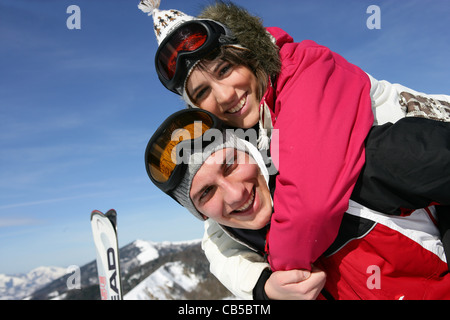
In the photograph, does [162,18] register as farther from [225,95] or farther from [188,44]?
[225,95]

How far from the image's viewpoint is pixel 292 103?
1790mm

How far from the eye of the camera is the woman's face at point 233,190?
6.42 feet

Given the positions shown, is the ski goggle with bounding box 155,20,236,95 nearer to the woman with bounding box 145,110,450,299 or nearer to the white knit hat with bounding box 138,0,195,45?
the white knit hat with bounding box 138,0,195,45

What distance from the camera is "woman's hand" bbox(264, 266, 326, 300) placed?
1777 millimetres

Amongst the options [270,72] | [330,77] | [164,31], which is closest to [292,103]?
[330,77]

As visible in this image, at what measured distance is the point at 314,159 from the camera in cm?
156

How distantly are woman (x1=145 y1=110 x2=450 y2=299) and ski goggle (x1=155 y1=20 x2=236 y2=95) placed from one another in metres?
0.59

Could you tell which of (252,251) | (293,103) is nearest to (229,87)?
(293,103)

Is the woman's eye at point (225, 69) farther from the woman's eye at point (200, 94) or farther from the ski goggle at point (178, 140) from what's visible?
the ski goggle at point (178, 140)

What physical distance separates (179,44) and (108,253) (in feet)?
20.3

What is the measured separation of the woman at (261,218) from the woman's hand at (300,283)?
0.12m

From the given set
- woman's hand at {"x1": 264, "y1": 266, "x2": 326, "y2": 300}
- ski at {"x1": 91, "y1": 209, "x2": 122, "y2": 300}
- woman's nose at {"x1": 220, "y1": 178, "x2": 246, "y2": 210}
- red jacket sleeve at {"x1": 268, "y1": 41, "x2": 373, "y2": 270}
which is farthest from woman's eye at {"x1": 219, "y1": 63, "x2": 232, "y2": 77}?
ski at {"x1": 91, "y1": 209, "x2": 122, "y2": 300}
